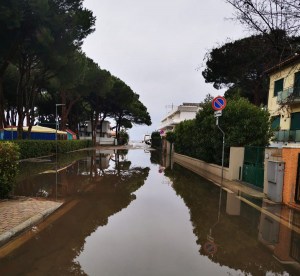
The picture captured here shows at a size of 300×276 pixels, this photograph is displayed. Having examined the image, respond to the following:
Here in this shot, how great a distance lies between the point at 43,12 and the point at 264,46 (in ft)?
44.1

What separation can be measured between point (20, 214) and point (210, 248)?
12.7 ft

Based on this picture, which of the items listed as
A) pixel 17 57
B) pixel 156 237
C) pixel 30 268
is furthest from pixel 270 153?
pixel 17 57

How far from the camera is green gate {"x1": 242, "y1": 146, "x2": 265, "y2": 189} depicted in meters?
8.64

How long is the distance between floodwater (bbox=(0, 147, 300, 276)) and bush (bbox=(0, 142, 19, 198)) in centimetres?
115

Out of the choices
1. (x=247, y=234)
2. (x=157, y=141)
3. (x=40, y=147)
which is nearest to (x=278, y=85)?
(x=247, y=234)

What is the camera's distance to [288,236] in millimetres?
4383

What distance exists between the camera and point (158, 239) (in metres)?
4.12

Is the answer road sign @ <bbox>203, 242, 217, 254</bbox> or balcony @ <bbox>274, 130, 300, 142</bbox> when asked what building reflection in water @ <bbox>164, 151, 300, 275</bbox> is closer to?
road sign @ <bbox>203, 242, 217, 254</bbox>

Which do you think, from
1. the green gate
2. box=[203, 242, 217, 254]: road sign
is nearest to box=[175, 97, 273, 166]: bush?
the green gate

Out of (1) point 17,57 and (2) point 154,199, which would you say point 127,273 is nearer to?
(2) point 154,199

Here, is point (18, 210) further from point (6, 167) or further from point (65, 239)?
point (65, 239)

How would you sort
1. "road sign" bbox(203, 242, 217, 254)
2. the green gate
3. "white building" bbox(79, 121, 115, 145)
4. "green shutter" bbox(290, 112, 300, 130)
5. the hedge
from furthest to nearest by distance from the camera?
1. "white building" bbox(79, 121, 115, 145)
2. "green shutter" bbox(290, 112, 300, 130)
3. the hedge
4. the green gate
5. "road sign" bbox(203, 242, 217, 254)

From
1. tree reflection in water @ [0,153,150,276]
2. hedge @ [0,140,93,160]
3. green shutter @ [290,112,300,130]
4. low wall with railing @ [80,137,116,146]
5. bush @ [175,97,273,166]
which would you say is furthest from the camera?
low wall with railing @ [80,137,116,146]

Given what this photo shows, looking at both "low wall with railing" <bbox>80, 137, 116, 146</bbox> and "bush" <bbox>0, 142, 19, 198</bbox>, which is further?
"low wall with railing" <bbox>80, 137, 116, 146</bbox>
